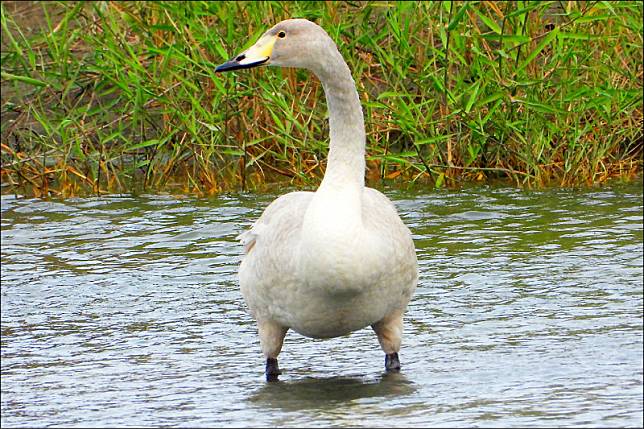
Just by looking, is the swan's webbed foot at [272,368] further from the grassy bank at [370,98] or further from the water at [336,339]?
the grassy bank at [370,98]

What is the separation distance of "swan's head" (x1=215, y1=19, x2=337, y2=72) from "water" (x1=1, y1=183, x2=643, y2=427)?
135cm

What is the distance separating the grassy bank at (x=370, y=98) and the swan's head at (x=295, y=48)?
3.45m

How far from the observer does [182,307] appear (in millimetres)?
7277

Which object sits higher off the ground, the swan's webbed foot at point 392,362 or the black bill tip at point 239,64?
the black bill tip at point 239,64

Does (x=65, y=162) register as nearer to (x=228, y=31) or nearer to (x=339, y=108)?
(x=228, y=31)

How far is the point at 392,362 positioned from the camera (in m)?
5.96

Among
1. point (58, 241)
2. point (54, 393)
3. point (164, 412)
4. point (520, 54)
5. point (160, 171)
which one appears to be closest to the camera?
point (164, 412)

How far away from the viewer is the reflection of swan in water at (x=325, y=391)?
5.48 m

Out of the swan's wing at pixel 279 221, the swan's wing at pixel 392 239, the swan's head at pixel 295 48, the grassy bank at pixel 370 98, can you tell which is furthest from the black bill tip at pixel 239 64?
the grassy bank at pixel 370 98

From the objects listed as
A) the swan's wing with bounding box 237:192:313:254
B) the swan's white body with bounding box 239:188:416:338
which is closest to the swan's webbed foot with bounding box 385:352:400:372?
the swan's white body with bounding box 239:188:416:338

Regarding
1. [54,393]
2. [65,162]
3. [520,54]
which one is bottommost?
[54,393]

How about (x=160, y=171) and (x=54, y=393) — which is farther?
(x=160, y=171)

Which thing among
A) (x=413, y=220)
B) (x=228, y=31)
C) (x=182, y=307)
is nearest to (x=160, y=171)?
(x=228, y=31)

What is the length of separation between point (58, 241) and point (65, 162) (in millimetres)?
1306
